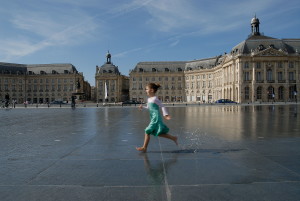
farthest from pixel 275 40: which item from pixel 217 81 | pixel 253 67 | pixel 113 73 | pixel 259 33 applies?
pixel 113 73

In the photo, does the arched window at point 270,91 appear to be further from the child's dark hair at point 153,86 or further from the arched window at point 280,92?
the child's dark hair at point 153,86

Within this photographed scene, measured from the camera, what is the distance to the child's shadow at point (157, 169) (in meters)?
4.67

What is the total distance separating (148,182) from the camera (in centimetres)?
457

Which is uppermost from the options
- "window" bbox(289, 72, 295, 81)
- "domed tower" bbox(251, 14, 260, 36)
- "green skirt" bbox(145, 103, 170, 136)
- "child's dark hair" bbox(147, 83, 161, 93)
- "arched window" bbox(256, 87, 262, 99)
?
"domed tower" bbox(251, 14, 260, 36)

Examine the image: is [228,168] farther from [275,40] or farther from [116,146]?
[275,40]

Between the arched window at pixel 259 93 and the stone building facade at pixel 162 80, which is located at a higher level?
the stone building facade at pixel 162 80

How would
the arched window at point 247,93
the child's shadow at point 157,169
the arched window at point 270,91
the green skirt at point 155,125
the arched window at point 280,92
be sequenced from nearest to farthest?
the child's shadow at point 157,169 < the green skirt at point 155,125 < the arched window at point 270,91 < the arched window at point 247,93 < the arched window at point 280,92

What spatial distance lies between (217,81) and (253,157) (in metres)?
102

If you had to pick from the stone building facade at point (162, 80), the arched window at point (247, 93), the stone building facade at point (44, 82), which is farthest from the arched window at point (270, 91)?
the stone building facade at point (44, 82)

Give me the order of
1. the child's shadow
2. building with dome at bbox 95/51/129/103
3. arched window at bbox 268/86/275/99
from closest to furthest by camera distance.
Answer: the child's shadow
arched window at bbox 268/86/275/99
building with dome at bbox 95/51/129/103

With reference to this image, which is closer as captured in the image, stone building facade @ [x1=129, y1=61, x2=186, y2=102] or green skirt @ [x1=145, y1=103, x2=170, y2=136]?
green skirt @ [x1=145, y1=103, x2=170, y2=136]

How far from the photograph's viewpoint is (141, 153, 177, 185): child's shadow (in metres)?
4.67

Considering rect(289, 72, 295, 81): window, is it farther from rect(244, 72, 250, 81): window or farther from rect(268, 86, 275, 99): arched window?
rect(244, 72, 250, 81): window

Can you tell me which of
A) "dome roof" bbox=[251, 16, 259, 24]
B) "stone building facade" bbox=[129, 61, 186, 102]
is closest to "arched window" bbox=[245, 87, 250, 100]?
"dome roof" bbox=[251, 16, 259, 24]
